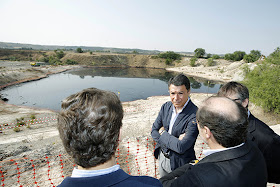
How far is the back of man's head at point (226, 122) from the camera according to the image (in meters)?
1.47

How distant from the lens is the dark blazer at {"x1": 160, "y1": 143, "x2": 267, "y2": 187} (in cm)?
125

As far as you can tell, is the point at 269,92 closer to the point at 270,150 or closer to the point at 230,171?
the point at 270,150

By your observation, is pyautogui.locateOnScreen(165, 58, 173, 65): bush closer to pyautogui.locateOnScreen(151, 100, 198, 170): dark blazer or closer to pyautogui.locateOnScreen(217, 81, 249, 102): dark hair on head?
pyautogui.locateOnScreen(217, 81, 249, 102): dark hair on head

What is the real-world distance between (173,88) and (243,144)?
1855 millimetres

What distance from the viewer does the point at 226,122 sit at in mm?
1477

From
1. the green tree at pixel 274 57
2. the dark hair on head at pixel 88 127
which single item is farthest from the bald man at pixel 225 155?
the green tree at pixel 274 57

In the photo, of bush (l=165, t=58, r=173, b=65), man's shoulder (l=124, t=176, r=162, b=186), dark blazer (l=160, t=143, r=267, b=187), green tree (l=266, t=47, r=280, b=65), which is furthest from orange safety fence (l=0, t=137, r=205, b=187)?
bush (l=165, t=58, r=173, b=65)

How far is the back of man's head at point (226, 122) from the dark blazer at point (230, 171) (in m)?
0.10

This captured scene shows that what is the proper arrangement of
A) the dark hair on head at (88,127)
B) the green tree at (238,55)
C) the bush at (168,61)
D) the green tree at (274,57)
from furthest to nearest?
the bush at (168,61) < the green tree at (238,55) < the green tree at (274,57) < the dark hair on head at (88,127)

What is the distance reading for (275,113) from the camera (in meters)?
11.9

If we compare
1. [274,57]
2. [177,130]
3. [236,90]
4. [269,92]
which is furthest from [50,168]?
[274,57]

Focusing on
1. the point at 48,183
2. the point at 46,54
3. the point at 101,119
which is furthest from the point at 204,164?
the point at 46,54

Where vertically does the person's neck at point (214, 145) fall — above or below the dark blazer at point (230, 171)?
above

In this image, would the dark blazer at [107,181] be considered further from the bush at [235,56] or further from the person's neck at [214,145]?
the bush at [235,56]
